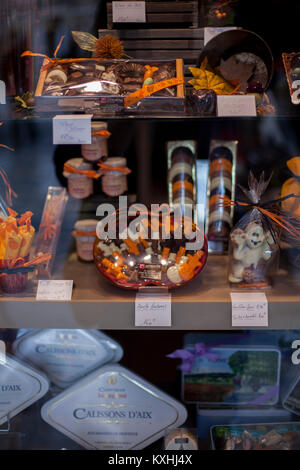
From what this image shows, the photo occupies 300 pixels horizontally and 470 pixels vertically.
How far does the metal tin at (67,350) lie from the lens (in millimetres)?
1503

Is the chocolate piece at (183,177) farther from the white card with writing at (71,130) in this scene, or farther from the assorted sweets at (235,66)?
the white card with writing at (71,130)

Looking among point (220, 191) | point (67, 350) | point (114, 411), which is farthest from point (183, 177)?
point (114, 411)

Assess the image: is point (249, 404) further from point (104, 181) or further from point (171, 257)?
point (104, 181)

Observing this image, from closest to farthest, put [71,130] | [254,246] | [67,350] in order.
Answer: [71,130] < [254,246] < [67,350]

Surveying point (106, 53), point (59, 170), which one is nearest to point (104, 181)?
point (59, 170)

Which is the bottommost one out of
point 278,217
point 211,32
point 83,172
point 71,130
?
point 278,217

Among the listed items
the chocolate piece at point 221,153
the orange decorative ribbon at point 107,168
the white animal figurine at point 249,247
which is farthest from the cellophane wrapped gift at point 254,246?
the orange decorative ribbon at point 107,168

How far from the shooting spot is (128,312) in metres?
1.27

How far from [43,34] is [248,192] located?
77 cm

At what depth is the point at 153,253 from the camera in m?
1.36

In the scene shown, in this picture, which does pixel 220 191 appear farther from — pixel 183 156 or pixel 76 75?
pixel 76 75

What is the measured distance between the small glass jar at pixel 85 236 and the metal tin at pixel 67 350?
247mm

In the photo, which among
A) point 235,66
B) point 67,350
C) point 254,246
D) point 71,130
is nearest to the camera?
point 71,130

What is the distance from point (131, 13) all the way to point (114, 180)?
1.66ft
